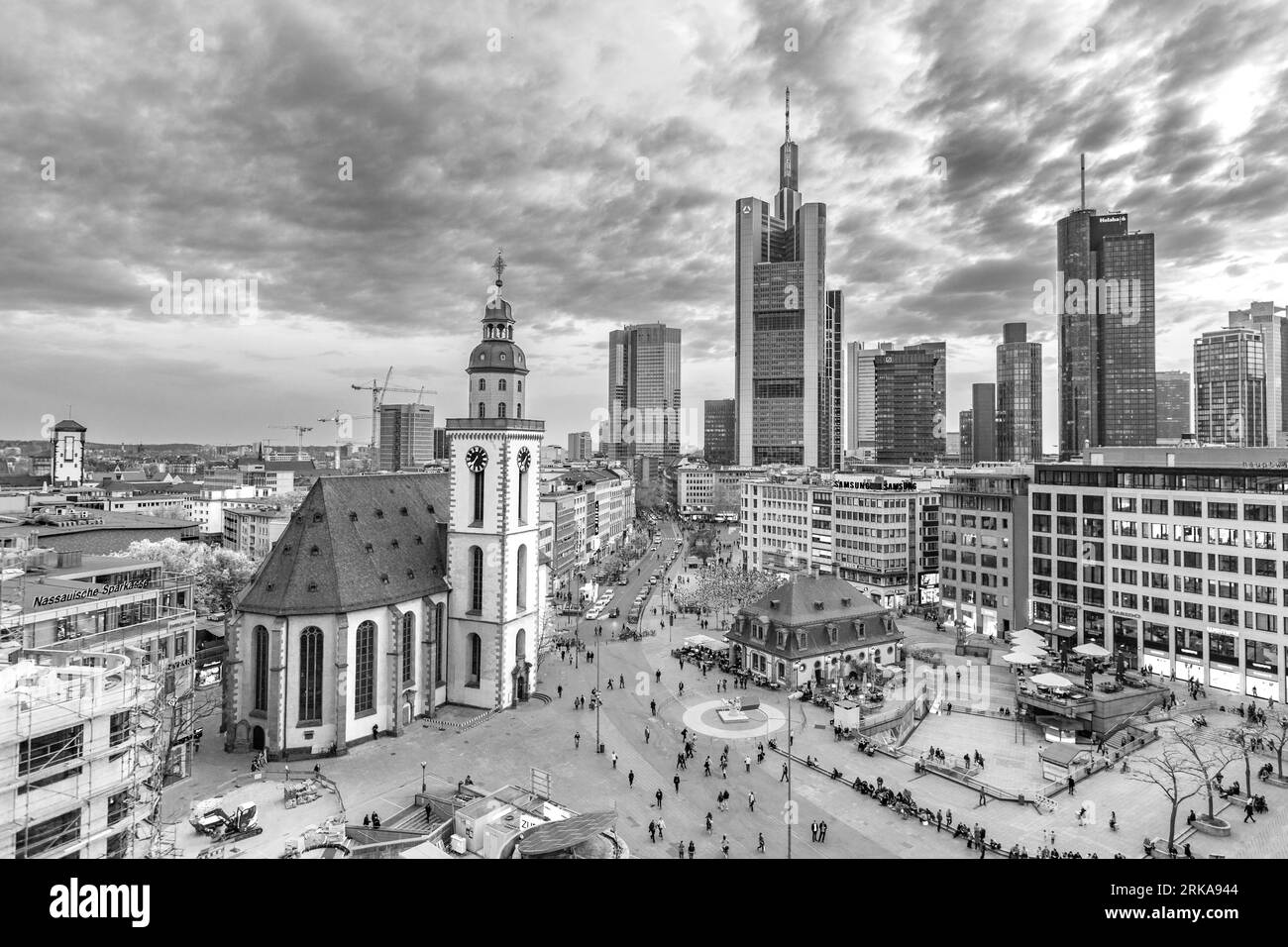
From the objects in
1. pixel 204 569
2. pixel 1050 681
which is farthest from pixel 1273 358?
pixel 204 569

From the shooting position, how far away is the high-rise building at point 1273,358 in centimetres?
17462

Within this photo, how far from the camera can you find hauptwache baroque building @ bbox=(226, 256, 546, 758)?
4534cm

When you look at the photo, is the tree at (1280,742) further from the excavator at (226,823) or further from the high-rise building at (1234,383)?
the high-rise building at (1234,383)

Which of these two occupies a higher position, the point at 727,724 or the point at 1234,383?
the point at 1234,383

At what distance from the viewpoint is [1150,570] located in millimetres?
67125

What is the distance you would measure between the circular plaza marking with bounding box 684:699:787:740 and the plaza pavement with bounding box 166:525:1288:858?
88cm

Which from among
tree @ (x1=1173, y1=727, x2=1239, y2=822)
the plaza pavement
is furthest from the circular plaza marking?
tree @ (x1=1173, y1=727, x2=1239, y2=822)

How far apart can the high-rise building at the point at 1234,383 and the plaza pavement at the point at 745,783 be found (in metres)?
157

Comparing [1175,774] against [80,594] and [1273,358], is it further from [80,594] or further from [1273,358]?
[1273,358]

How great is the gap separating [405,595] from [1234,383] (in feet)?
658

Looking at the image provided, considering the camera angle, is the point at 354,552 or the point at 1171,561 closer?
the point at 354,552

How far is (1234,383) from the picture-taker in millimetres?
173875

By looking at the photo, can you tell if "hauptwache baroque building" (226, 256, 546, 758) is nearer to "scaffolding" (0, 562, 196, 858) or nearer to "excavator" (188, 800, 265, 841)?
"excavator" (188, 800, 265, 841)
